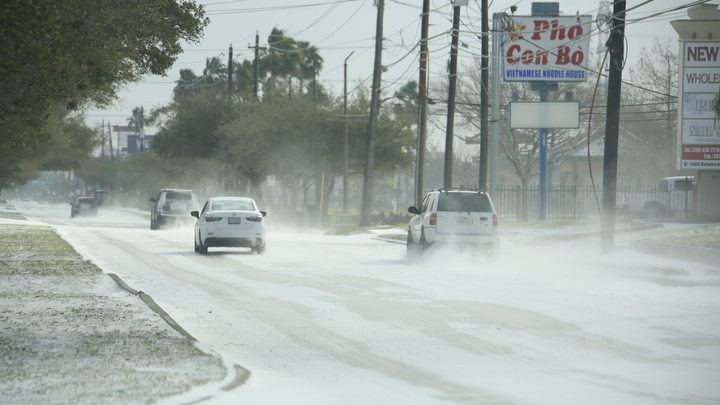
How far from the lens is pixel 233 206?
86.0 feet

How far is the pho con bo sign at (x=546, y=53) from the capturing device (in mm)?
47469

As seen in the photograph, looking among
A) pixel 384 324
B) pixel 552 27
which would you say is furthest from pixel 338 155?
pixel 384 324

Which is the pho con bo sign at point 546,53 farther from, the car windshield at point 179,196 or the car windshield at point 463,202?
the car windshield at point 463,202

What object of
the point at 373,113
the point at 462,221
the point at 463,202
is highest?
the point at 373,113

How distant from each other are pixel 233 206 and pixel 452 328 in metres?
16.2

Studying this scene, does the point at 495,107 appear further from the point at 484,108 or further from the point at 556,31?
the point at 556,31

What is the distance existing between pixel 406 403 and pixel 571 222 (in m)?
35.4

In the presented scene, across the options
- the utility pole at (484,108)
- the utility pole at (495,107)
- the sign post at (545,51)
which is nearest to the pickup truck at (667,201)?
the sign post at (545,51)

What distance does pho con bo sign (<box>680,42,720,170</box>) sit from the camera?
39344 millimetres

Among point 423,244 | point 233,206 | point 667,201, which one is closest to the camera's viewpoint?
point 423,244

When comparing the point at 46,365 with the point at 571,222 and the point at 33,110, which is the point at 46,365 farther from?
the point at 571,222

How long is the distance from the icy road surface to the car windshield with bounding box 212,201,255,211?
4.39 meters

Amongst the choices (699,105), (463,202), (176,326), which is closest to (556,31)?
(699,105)

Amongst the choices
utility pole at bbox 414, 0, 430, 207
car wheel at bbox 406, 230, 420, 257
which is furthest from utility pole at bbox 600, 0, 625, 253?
utility pole at bbox 414, 0, 430, 207
